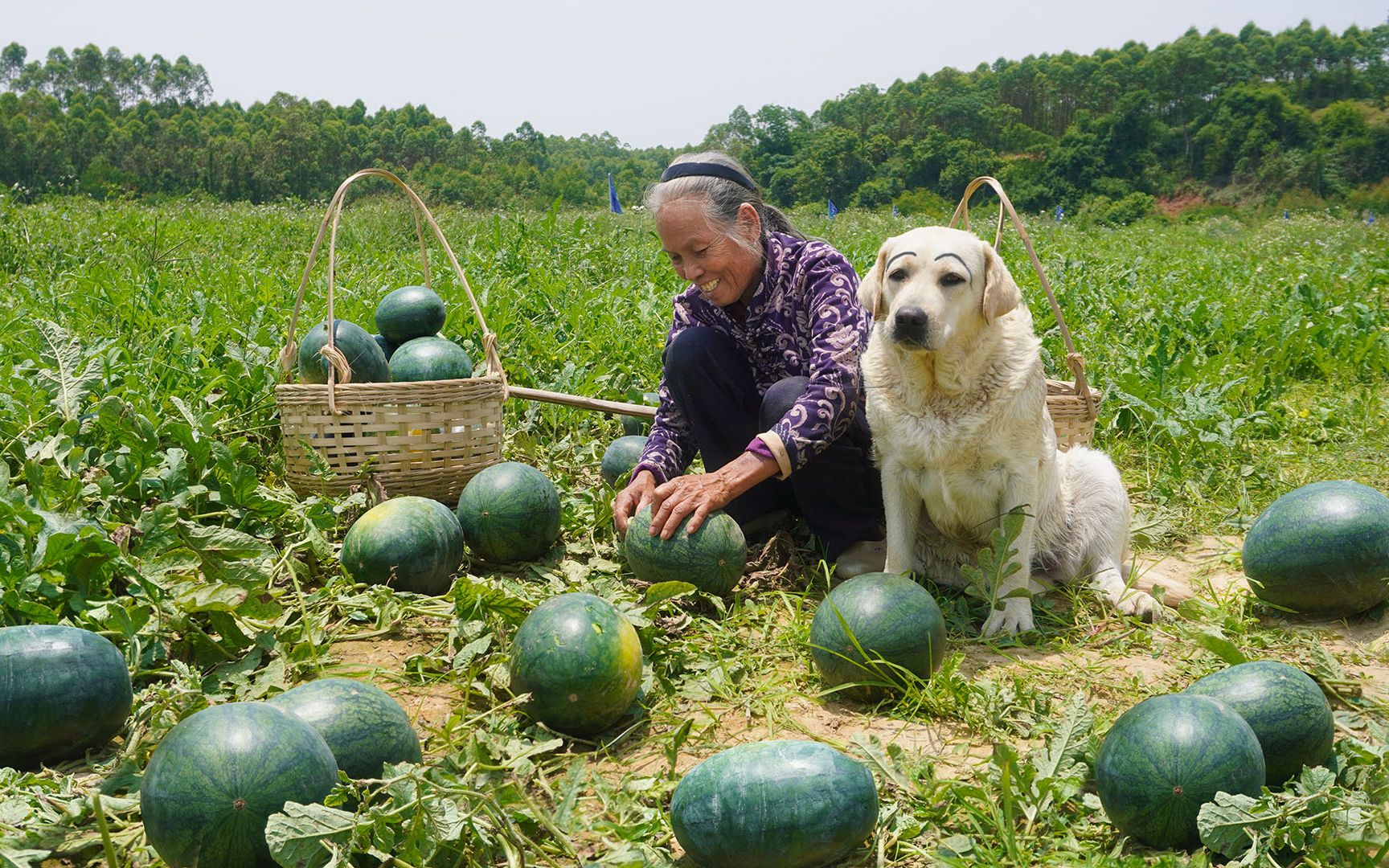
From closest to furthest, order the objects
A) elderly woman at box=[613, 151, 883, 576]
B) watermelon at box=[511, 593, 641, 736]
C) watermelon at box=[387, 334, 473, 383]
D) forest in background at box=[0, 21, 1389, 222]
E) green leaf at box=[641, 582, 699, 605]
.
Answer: watermelon at box=[511, 593, 641, 736] → green leaf at box=[641, 582, 699, 605] → elderly woman at box=[613, 151, 883, 576] → watermelon at box=[387, 334, 473, 383] → forest in background at box=[0, 21, 1389, 222]

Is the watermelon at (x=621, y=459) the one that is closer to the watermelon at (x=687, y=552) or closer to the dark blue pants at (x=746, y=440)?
the dark blue pants at (x=746, y=440)

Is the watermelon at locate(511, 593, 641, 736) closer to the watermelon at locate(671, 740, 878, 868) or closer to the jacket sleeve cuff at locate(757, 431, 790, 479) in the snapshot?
the watermelon at locate(671, 740, 878, 868)

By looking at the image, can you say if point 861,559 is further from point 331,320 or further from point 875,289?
point 331,320

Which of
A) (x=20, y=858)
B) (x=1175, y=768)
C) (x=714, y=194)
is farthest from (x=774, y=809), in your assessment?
(x=714, y=194)

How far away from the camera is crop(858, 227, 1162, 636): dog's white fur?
362 centimetres

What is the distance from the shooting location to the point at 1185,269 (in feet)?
42.0

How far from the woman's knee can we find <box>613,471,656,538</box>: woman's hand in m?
0.59

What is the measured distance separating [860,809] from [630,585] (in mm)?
1977

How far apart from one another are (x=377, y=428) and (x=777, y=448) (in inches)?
77.1

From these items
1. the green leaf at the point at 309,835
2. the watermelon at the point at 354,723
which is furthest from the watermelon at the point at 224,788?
the watermelon at the point at 354,723

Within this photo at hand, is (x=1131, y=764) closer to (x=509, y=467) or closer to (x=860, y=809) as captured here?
(x=860, y=809)

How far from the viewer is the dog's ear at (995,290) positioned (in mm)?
3662

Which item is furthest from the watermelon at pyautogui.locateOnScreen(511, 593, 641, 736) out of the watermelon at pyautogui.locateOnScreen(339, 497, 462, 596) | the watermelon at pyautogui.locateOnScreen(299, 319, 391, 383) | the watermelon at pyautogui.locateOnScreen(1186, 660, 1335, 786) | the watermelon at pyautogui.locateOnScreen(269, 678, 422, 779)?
the watermelon at pyautogui.locateOnScreen(299, 319, 391, 383)

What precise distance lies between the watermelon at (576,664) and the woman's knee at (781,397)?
4.90 feet
